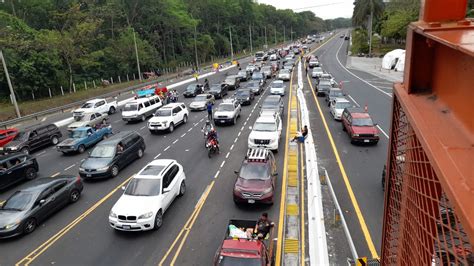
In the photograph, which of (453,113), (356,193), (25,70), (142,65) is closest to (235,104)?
(356,193)

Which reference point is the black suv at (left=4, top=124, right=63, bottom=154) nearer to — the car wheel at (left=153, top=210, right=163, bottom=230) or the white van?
the white van

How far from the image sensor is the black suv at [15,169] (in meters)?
16.7

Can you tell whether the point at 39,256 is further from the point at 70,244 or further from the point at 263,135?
the point at 263,135

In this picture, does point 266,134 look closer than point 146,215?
No

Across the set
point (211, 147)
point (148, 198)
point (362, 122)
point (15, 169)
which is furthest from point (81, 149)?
point (362, 122)

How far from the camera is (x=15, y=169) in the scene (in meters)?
17.1

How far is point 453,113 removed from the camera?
229 centimetres

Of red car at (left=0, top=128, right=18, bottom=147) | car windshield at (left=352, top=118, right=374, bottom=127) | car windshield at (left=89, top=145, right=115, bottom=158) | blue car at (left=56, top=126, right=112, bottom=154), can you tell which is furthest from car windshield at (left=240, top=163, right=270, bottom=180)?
red car at (left=0, top=128, right=18, bottom=147)

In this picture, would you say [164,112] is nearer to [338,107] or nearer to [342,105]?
[338,107]

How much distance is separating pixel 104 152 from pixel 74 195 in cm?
332

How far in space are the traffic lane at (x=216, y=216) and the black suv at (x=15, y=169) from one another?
33.3 ft

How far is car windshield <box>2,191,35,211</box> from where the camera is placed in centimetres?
1270

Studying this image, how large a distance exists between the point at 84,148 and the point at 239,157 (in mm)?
10584

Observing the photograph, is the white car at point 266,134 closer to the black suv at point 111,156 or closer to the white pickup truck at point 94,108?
the black suv at point 111,156
